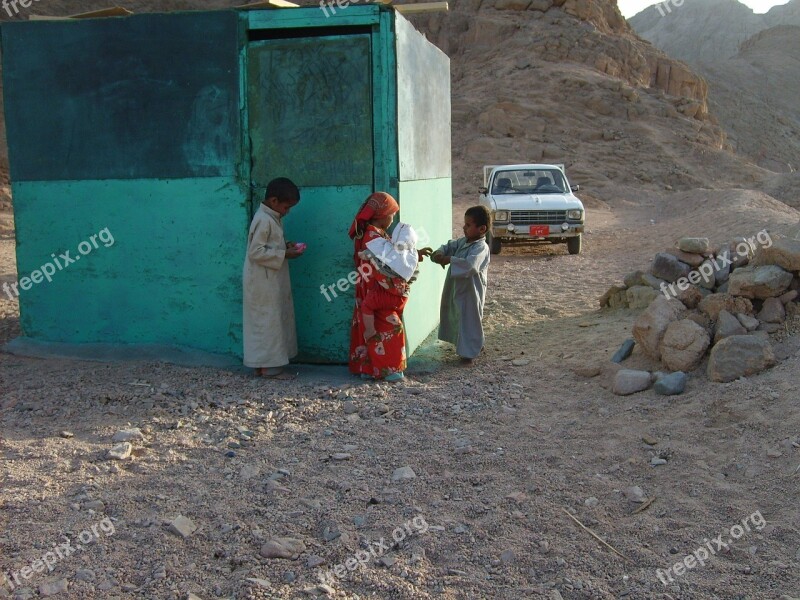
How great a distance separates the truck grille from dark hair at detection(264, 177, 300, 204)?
707cm

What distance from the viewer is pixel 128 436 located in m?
4.38

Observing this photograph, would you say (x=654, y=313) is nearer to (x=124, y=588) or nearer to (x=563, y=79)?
(x=124, y=588)

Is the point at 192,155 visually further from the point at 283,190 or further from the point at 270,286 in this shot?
the point at 270,286

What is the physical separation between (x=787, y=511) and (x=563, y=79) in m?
25.1

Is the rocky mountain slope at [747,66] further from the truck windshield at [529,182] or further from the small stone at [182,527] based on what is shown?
the small stone at [182,527]

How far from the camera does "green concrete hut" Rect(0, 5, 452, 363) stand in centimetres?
545

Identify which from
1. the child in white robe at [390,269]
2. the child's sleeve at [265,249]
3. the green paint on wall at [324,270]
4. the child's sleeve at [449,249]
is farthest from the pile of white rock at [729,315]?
the child's sleeve at [265,249]

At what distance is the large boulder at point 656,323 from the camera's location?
5348mm

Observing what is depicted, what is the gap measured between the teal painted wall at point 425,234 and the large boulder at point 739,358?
220 cm

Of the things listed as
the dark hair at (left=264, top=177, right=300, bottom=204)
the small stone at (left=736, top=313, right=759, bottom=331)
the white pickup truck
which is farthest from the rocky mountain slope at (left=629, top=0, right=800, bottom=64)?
the dark hair at (left=264, top=177, right=300, bottom=204)

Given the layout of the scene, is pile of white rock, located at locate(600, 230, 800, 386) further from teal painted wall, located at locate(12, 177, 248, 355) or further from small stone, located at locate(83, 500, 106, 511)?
small stone, located at locate(83, 500, 106, 511)

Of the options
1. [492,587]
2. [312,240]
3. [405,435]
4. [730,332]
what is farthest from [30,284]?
[730,332]

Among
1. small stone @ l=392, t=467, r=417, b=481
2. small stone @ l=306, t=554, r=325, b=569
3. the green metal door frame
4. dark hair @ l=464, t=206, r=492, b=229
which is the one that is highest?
the green metal door frame

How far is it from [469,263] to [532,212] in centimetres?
655
